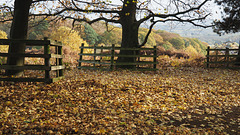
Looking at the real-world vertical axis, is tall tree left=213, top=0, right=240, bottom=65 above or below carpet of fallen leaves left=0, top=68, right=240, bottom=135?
above

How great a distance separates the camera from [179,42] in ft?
129

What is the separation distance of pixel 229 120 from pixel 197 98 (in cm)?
218

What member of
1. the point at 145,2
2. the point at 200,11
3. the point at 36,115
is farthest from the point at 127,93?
the point at 200,11

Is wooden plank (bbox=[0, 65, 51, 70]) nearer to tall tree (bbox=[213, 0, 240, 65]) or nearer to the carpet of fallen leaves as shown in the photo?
the carpet of fallen leaves

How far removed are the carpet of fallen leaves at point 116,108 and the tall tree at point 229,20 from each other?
961 cm

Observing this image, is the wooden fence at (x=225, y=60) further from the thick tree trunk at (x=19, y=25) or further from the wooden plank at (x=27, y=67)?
the thick tree trunk at (x=19, y=25)

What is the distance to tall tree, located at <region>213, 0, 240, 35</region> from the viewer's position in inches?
706

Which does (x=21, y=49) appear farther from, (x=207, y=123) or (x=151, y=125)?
(x=207, y=123)

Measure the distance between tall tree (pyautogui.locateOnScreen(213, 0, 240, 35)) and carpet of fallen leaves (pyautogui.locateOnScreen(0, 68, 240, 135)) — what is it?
9609 millimetres

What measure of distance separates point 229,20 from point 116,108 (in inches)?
598

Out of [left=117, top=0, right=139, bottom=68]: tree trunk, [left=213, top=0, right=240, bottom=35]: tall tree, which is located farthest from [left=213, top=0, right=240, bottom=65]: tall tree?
[left=117, top=0, right=139, bottom=68]: tree trunk

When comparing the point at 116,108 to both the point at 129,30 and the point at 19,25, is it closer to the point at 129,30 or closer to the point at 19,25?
the point at 19,25

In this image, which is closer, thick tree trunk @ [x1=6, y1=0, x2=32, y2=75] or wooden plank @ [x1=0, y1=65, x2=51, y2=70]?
wooden plank @ [x1=0, y1=65, x2=51, y2=70]

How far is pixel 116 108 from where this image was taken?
22.1 ft
